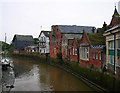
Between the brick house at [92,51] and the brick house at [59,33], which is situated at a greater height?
the brick house at [59,33]

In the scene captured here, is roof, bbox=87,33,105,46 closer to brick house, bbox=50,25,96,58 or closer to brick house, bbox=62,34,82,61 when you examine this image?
brick house, bbox=62,34,82,61

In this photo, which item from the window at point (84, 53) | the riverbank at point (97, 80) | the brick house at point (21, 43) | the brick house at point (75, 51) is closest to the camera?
the riverbank at point (97, 80)

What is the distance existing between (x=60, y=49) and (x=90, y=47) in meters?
16.7

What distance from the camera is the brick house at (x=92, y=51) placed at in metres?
16.4

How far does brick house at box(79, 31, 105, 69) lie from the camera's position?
16353mm

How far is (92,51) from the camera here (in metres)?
18.7

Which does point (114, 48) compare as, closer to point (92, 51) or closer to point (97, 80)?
point (97, 80)

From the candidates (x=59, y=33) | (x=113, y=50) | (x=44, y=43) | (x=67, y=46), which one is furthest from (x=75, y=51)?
(x=44, y=43)

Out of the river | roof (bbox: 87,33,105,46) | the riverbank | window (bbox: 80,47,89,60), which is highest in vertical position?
roof (bbox: 87,33,105,46)

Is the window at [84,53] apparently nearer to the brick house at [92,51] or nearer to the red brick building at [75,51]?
the brick house at [92,51]

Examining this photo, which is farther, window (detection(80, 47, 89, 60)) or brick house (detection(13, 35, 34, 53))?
brick house (detection(13, 35, 34, 53))

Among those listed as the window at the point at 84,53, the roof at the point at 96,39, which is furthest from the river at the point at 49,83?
the roof at the point at 96,39

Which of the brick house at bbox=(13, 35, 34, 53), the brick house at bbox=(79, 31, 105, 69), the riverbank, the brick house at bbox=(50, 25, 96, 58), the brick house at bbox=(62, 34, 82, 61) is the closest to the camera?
the riverbank

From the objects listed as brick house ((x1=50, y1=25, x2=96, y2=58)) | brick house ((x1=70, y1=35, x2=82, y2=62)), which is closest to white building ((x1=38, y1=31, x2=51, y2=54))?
brick house ((x1=50, y1=25, x2=96, y2=58))
